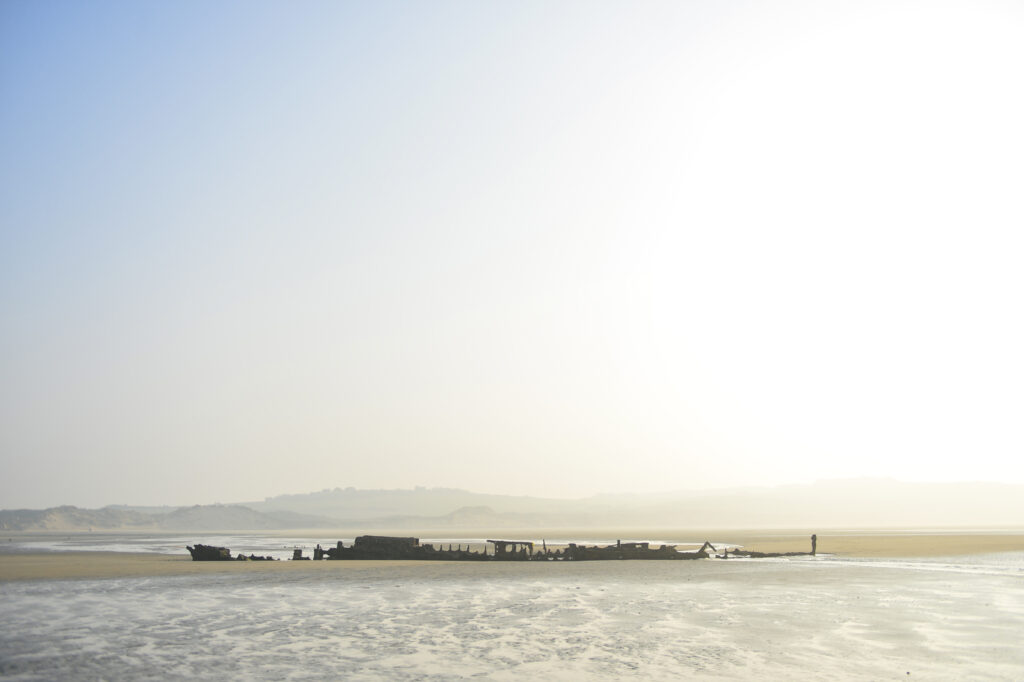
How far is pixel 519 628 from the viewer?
2028 cm

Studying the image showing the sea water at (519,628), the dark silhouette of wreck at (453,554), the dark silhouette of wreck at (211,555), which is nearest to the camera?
the sea water at (519,628)

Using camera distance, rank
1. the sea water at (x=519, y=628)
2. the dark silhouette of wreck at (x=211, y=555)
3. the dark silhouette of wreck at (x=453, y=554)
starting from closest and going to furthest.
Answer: the sea water at (x=519, y=628) < the dark silhouette of wreck at (x=211, y=555) < the dark silhouette of wreck at (x=453, y=554)

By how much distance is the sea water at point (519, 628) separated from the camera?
15.1 m

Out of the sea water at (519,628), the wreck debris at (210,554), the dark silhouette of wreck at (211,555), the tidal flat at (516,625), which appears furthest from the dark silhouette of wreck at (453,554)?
the sea water at (519,628)

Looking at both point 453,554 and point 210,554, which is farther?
point 453,554

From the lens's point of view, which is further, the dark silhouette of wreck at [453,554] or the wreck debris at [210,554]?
the dark silhouette of wreck at [453,554]

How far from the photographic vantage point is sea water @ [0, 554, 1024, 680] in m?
15.1

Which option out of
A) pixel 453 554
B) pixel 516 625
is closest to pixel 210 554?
pixel 453 554

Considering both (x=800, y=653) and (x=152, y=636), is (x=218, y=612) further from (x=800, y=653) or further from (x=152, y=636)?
(x=800, y=653)

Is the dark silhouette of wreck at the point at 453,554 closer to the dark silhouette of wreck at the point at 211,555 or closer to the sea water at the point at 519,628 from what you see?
the dark silhouette of wreck at the point at 211,555

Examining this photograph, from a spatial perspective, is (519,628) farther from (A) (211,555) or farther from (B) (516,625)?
(A) (211,555)

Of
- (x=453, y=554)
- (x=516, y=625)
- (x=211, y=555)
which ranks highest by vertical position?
(x=516, y=625)

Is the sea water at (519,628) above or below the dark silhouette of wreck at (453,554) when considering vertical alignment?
above

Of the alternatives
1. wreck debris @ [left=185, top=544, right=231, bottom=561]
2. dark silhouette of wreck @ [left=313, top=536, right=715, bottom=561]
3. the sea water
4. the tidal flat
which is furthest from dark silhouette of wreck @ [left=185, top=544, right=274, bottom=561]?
the sea water
